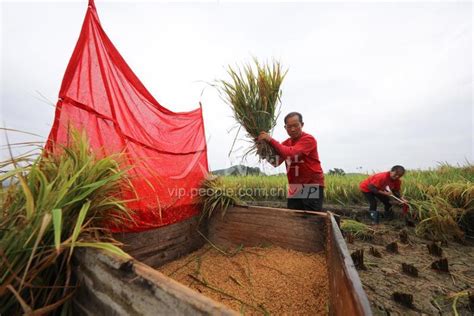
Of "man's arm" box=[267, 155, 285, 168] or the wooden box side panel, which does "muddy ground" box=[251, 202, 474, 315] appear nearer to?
"man's arm" box=[267, 155, 285, 168]

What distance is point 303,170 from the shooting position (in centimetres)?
234

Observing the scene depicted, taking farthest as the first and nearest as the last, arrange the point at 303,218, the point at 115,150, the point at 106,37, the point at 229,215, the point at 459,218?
the point at 459,218 < the point at 229,215 < the point at 106,37 < the point at 303,218 < the point at 115,150

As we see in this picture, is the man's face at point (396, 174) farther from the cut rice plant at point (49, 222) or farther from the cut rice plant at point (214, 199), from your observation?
the cut rice plant at point (49, 222)

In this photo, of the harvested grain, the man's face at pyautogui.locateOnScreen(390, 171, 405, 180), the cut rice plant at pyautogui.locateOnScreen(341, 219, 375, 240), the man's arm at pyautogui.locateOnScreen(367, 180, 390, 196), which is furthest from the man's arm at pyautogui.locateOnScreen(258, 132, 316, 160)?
the man's face at pyautogui.locateOnScreen(390, 171, 405, 180)

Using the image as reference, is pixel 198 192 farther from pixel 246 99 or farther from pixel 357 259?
pixel 357 259

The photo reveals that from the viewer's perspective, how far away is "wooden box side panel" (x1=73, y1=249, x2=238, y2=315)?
0.48 metres

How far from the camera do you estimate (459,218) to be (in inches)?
127

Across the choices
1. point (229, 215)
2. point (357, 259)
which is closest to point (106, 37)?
point (229, 215)

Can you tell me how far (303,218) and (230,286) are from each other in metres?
0.61

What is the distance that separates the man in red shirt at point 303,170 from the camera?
2.24m

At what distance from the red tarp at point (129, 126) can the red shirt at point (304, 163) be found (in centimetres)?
95

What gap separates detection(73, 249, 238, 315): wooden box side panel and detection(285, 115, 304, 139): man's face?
203 cm

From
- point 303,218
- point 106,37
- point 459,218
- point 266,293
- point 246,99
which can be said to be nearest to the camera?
point 266,293

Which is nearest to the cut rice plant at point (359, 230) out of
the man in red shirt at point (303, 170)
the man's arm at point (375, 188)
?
the man's arm at point (375, 188)
